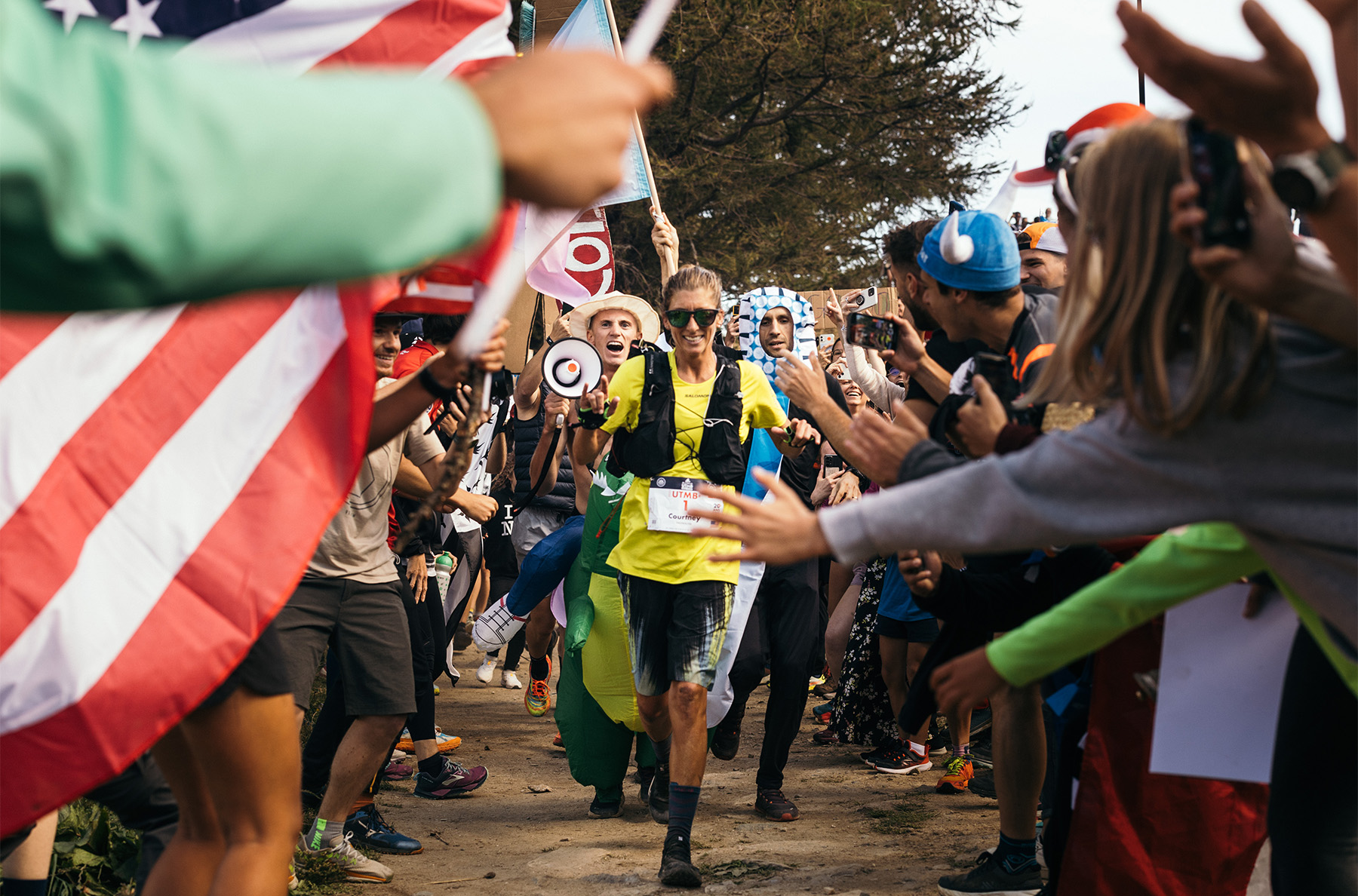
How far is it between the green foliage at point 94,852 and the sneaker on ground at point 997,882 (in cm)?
268

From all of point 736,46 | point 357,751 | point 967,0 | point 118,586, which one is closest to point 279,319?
point 118,586

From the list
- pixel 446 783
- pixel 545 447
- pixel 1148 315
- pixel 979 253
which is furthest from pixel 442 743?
pixel 1148 315

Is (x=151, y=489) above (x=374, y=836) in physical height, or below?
above

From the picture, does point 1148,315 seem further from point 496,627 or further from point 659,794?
point 496,627

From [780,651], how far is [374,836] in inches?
77.4

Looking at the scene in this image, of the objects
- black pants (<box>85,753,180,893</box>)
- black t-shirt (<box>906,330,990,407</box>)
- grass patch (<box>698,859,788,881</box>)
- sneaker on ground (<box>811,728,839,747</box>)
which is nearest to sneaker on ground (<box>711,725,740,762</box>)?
sneaker on ground (<box>811,728,839,747</box>)

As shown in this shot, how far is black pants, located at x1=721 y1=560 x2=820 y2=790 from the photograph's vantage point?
5512 millimetres

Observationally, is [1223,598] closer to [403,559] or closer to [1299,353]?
[1299,353]

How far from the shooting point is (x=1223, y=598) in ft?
7.48

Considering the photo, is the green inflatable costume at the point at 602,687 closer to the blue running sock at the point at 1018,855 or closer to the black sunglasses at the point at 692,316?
the black sunglasses at the point at 692,316

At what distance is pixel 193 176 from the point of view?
0.80 meters

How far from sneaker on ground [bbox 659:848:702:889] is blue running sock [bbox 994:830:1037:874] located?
3.64 feet

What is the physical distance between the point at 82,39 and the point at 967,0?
2159 centimetres

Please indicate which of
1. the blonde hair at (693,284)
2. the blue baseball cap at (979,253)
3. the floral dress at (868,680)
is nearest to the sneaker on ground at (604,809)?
the floral dress at (868,680)
